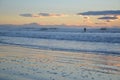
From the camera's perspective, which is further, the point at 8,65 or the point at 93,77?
the point at 8,65

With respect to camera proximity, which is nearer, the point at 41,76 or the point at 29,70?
the point at 41,76

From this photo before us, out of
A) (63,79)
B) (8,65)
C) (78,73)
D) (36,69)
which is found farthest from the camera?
(8,65)

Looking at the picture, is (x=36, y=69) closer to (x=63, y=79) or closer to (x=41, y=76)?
(x=41, y=76)

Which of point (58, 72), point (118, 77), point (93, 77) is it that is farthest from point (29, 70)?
point (118, 77)

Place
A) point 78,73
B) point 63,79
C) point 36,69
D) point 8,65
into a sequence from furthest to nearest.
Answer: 1. point 8,65
2. point 36,69
3. point 78,73
4. point 63,79

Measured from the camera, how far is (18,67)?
1125 centimetres

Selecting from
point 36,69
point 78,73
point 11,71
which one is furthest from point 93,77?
point 11,71

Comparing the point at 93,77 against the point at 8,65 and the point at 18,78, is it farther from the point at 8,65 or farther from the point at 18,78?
the point at 8,65

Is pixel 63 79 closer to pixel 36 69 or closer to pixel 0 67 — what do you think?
pixel 36 69

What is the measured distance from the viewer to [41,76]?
9.46 metres

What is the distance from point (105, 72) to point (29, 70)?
9.40 ft

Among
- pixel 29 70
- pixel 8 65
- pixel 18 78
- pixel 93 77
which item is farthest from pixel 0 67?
pixel 93 77

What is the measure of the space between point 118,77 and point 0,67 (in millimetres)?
4794

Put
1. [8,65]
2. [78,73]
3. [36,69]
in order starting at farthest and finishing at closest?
[8,65] → [36,69] → [78,73]
